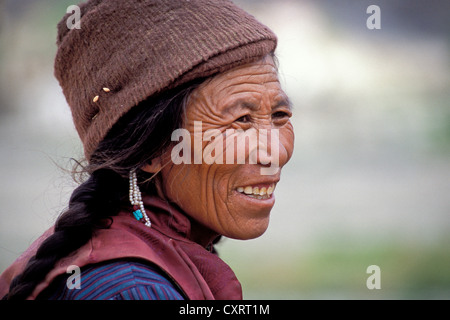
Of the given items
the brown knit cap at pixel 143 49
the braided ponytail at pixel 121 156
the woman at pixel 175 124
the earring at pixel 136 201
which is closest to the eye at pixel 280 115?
the woman at pixel 175 124

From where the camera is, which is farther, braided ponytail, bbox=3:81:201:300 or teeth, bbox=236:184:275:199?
teeth, bbox=236:184:275:199

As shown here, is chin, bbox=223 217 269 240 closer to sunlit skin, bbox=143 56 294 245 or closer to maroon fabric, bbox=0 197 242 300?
sunlit skin, bbox=143 56 294 245

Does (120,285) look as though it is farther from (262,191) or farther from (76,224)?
(262,191)

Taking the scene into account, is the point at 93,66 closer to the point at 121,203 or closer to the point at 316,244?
the point at 121,203

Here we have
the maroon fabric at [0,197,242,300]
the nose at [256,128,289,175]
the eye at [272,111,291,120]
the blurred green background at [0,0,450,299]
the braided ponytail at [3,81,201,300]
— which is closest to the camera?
the maroon fabric at [0,197,242,300]

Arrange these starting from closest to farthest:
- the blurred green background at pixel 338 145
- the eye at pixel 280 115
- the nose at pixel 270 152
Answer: the nose at pixel 270 152 → the eye at pixel 280 115 → the blurred green background at pixel 338 145

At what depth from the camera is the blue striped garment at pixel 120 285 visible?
1.95 metres

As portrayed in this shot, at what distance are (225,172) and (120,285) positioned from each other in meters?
0.65

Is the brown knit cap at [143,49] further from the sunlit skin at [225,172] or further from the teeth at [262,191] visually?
the teeth at [262,191]

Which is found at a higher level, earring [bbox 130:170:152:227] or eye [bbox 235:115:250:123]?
eye [bbox 235:115:250:123]

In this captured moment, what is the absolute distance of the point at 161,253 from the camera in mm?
2211

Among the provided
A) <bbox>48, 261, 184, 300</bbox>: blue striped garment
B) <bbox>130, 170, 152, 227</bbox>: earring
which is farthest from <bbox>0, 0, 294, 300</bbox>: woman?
<bbox>48, 261, 184, 300</bbox>: blue striped garment

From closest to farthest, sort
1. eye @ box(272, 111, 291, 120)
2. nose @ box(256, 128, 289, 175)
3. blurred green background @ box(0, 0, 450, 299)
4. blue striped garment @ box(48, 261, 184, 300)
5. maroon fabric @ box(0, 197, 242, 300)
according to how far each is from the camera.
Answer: blue striped garment @ box(48, 261, 184, 300) → maroon fabric @ box(0, 197, 242, 300) → nose @ box(256, 128, 289, 175) → eye @ box(272, 111, 291, 120) → blurred green background @ box(0, 0, 450, 299)

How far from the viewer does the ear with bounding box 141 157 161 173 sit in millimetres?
2438
